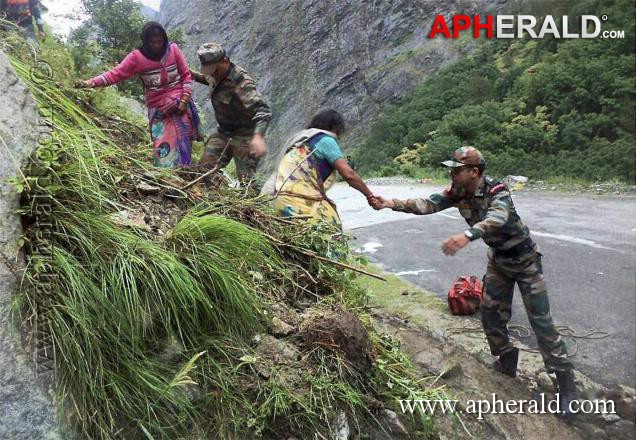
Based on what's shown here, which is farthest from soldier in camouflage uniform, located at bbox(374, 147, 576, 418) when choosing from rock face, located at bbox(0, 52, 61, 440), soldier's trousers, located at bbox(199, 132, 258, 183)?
rock face, located at bbox(0, 52, 61, 440)

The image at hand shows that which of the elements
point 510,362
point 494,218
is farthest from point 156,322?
point 510,362

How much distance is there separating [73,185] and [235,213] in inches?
A: 38.5

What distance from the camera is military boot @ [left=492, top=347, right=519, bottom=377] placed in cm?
348

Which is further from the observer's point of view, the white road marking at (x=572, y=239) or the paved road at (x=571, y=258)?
the white road marking at (x=572, y=239)

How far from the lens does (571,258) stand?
18.9 ft

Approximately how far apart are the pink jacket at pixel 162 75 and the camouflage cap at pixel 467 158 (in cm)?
244

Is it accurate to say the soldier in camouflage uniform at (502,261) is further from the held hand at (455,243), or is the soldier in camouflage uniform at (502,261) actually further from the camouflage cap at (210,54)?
the camouflage cap at (210,54)

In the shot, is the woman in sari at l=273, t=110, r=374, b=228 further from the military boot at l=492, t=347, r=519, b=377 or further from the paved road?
the paved road

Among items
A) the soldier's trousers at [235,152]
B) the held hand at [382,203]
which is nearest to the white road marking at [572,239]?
the held hand at [382,203]

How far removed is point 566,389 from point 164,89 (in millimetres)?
3886

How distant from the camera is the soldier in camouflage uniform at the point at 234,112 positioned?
13.6 feet

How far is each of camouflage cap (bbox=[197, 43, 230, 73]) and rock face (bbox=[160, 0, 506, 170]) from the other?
39.7 meters

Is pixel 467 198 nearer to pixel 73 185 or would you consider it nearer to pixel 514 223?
pixel 514 223

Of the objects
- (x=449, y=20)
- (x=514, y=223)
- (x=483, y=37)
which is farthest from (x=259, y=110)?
(x=449, y=20)
